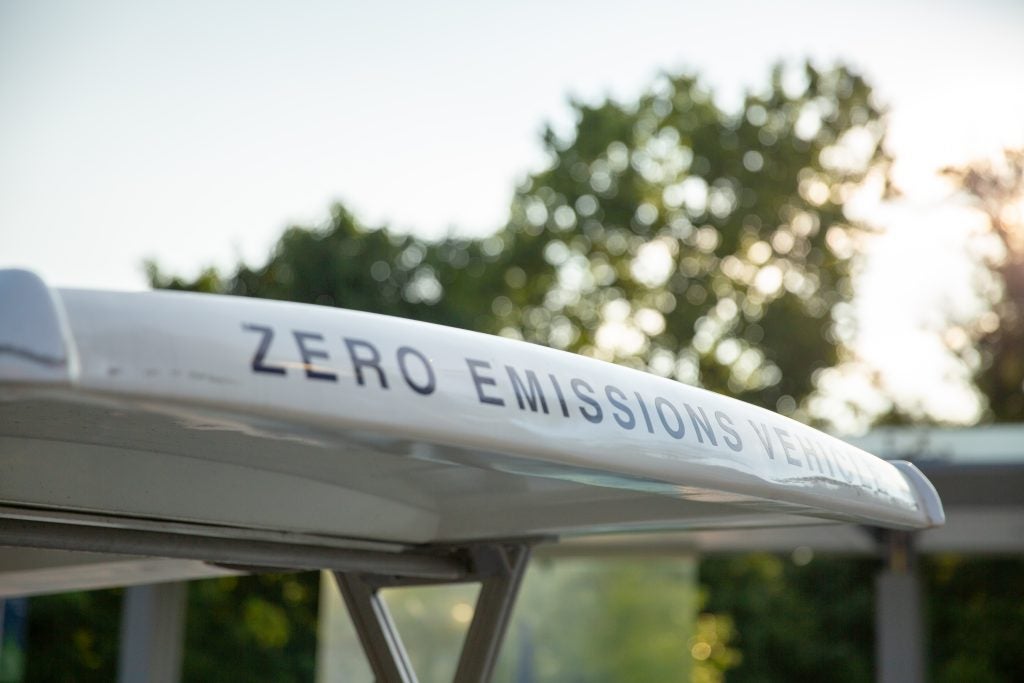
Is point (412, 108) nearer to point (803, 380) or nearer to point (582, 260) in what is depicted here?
point (582, 260)

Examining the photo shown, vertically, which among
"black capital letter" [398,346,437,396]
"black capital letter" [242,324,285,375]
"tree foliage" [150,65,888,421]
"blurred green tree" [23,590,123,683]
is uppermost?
"tree foliage" [150,65,888,421]

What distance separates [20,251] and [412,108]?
8738 mm

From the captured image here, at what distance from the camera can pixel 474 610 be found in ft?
11.6

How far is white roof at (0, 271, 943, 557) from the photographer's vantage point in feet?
5.48

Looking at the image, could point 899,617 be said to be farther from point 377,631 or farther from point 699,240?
point 699,240

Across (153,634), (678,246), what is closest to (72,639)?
(678,246)

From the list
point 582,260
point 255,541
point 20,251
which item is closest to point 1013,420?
point 582,260

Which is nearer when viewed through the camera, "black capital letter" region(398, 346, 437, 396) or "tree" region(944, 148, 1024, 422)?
"black capital letter" region(398, 346, 437, 396)

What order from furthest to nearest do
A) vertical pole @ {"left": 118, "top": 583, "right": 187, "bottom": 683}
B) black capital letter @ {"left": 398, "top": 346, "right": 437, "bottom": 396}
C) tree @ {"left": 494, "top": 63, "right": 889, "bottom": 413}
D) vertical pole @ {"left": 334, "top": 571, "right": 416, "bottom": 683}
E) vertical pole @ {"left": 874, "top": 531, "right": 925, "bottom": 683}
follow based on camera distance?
tree @ {"left": 494, "top": 63, "right": 889, "bottom": 413}
vertical pole @ {"left": 118, "top": 583, "right": 187, "bottom": 683}
vertical pole @ {"left": 874, "top": 531, "right": 925, "bottom": 683}
vertical pole @ {"left": 334, "top": 571, "right": 416, "bottom": 683}
black capital letter @ {"left": 398, "top": 346, "right": 437, "bottom": 396}

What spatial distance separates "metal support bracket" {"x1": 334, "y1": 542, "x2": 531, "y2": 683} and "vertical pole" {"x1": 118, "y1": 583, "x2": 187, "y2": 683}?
22.9 feet

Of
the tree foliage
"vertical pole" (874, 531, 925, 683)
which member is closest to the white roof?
"vertical pole" (874, 531, 925, 683)

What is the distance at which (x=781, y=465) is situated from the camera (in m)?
2.55

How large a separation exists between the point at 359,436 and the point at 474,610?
1.74m

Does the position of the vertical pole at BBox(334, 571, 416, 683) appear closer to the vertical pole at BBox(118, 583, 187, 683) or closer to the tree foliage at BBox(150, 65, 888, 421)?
the vertical pole at BBox(118, 583, 187, 683)
